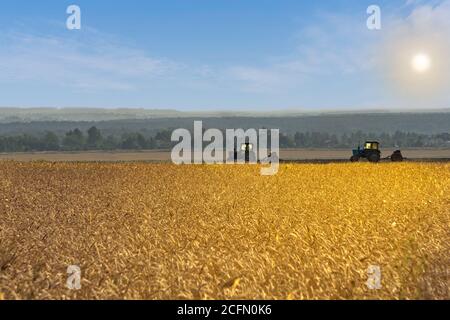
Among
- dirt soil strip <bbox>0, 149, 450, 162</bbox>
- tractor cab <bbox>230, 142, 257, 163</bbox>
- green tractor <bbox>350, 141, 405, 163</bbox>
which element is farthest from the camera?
dirt soil strip <bbox>0, 149, 450, 162</bbox>

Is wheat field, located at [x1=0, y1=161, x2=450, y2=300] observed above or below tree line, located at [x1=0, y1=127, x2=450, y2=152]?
above

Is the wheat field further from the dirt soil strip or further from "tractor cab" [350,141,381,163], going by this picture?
the dirt soil strip

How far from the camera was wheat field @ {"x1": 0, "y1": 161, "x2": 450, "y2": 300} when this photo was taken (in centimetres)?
652

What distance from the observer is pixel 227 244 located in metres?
9.23

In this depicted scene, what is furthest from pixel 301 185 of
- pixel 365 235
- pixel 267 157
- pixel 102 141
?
pixel 102 141

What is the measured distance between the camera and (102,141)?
493 feet

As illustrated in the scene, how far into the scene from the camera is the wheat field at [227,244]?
6.52 meters

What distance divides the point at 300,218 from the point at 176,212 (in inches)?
127

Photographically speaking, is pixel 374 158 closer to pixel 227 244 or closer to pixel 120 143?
pixel 227 244

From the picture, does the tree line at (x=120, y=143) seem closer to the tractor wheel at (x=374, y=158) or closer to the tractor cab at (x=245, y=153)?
the tractor cab at (x=245, y=153)

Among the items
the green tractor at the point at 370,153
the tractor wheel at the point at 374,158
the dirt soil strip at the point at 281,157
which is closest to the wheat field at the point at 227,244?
the tractor wheel at the point at 374,158

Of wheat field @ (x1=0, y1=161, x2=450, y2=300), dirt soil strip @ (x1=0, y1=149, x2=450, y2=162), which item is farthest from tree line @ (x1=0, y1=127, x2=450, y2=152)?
wheat field @ (x1=0, y1=161, x2=450, y2=300)

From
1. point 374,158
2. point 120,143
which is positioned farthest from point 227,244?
point 120,143
